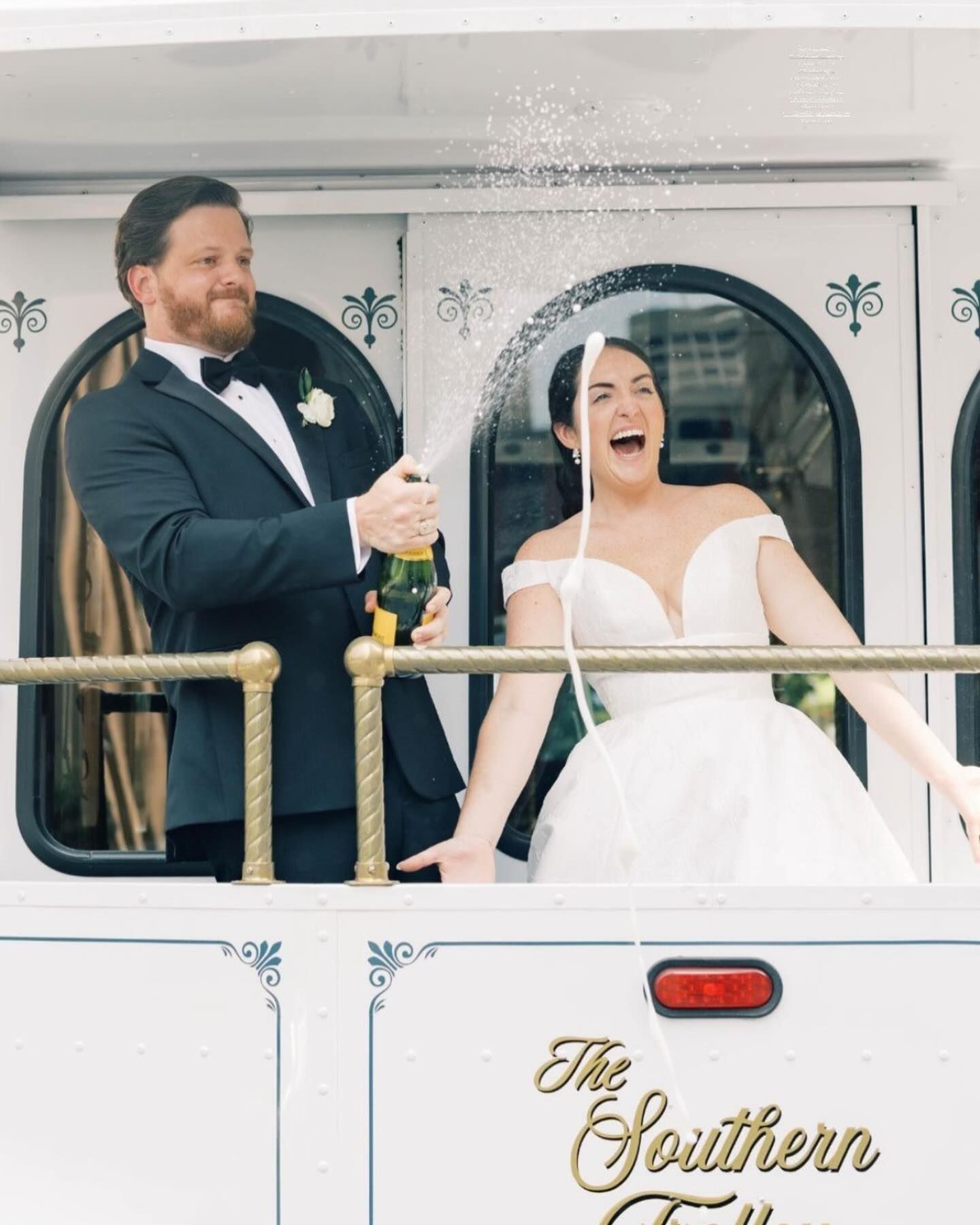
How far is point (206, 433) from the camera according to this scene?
3.07m

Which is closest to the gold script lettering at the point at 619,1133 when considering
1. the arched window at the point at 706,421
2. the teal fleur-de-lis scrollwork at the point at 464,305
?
the arched window at the point at 706,421

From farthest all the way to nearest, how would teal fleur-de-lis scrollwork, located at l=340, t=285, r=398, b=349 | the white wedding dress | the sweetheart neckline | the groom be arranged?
teal fleur-de-lis scrollwork, located at l=340, t=285, r=398, b=349, the sweetheart neckline, the white wedding dress, the groom

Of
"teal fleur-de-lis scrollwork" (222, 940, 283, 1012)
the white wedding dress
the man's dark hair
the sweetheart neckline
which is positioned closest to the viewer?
"teal fleur-de-lis scrollwork" (222, 940, 283, 1012)

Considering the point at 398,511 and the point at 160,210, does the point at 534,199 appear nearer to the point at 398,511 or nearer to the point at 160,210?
the point at 160,210

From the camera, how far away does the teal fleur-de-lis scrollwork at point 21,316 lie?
3742 mm

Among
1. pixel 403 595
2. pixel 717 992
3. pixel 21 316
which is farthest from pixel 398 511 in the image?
pixel 21 316

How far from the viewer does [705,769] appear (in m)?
3.16

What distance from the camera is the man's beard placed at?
325 cm

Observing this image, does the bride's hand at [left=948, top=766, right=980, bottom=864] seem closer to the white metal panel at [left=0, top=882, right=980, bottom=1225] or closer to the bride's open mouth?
the white metal panel at [left=0, top=882, right=980, bottom=1225]

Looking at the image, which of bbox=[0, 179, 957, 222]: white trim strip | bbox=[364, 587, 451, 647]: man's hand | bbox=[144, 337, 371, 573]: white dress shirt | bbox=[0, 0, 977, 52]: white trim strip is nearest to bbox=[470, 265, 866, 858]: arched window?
bbox=[0, 179, 957, 222]: white trim strip

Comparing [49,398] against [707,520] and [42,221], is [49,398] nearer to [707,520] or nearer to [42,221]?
[42,221]

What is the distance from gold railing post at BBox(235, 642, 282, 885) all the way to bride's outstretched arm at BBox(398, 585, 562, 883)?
0.41 meters

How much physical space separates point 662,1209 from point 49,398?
2417 millimetres

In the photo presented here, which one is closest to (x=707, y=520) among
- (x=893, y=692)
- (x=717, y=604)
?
(x=717, y=604)
